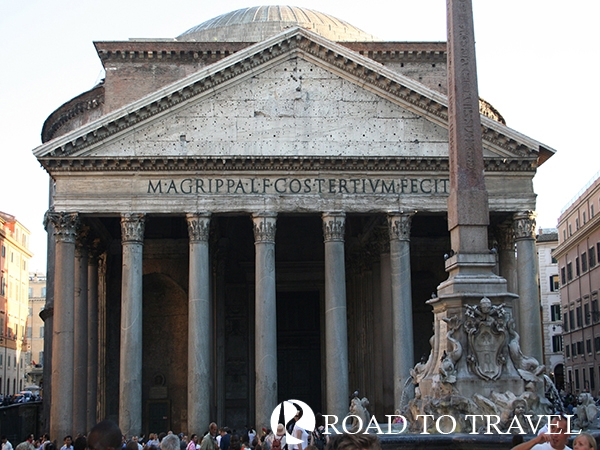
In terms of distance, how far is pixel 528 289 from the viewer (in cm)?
2502

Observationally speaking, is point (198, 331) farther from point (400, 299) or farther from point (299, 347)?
point (299, 347)

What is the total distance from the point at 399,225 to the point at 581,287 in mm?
22768

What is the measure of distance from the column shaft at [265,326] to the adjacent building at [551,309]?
109 ft

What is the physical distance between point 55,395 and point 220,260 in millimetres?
8813

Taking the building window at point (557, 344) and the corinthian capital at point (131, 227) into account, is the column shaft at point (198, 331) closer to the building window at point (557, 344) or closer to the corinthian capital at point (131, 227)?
the corinthian capital at point (131, 227)

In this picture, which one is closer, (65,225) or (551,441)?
(551,441)

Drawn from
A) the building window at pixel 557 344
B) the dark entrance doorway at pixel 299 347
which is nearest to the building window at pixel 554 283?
the building window at pixel 557 344

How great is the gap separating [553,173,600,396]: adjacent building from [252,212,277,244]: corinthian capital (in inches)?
851

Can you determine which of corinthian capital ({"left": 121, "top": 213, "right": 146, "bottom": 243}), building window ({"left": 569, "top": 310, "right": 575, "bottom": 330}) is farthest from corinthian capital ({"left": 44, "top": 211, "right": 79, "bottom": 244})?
building window ({"left": 569, "top": 310, "right": 575, "bottom": 330})

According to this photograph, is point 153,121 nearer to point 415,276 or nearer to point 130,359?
point 130,359

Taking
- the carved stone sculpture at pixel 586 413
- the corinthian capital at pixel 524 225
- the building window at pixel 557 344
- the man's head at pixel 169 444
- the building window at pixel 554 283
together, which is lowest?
the man's head at pixel 169 444

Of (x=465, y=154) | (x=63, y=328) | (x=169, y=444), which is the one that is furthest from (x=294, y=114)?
(x=169, y=444)

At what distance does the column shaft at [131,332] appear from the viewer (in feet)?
78.3

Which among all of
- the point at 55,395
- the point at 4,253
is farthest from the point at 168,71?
the point at 4,253
